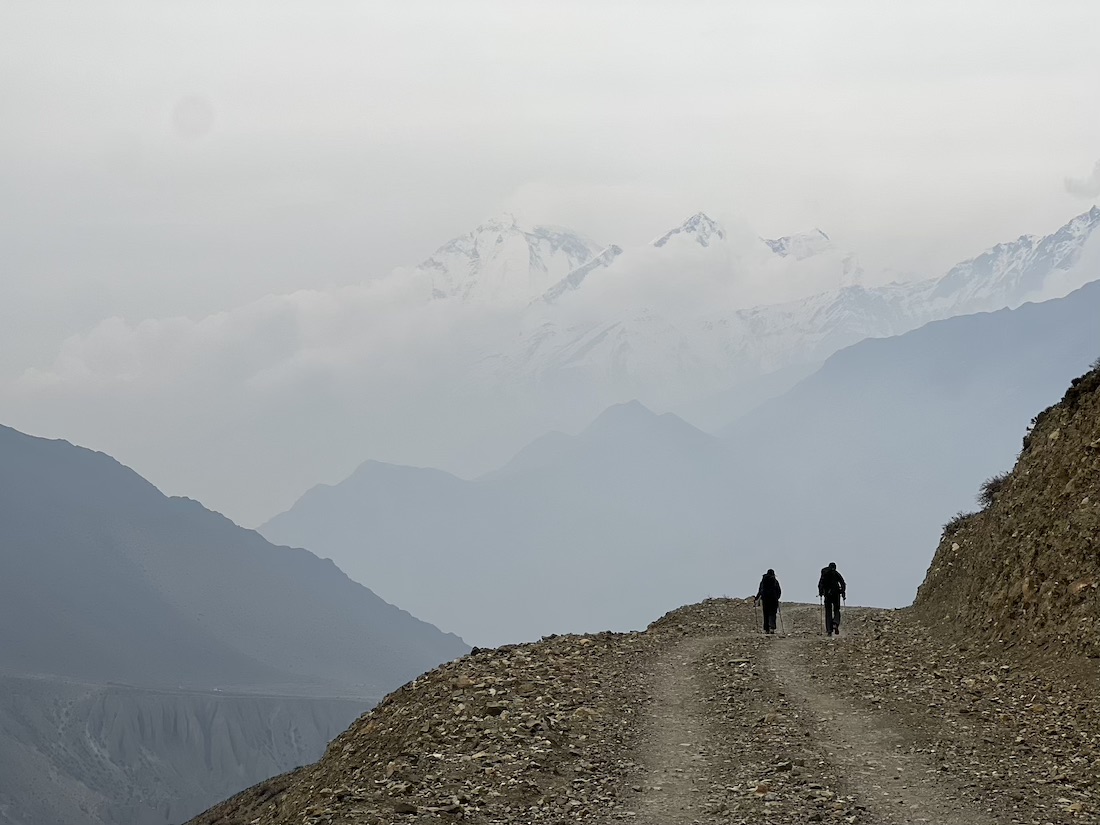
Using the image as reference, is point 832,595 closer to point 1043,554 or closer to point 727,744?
point 1043,554

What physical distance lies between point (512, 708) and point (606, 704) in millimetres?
1724

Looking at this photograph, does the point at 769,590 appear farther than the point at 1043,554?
Yes

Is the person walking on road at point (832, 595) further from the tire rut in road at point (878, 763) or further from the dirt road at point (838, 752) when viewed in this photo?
the tire rut in road at point (878, 763)

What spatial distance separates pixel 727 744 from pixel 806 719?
1763 mm

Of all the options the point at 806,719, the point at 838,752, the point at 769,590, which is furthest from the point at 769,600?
the point at 838,752

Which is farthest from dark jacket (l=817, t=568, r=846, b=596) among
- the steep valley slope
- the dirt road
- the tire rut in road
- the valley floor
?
the tire rut in road

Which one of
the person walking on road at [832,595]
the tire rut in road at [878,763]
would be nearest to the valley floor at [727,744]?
the tire rut in road at [878,763]

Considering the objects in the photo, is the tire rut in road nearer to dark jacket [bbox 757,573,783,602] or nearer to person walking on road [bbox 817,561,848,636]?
person walking on road [bbox 817,561,848,636]

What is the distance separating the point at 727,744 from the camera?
16.1 m

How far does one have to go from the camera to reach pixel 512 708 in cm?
1792

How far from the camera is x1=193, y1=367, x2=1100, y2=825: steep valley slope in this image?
13531 millimetres

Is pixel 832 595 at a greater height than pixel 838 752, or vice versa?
pixel 832 595

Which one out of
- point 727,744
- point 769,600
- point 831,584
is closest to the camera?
point 727,744

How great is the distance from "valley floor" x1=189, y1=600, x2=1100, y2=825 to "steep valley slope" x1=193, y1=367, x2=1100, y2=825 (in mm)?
45
